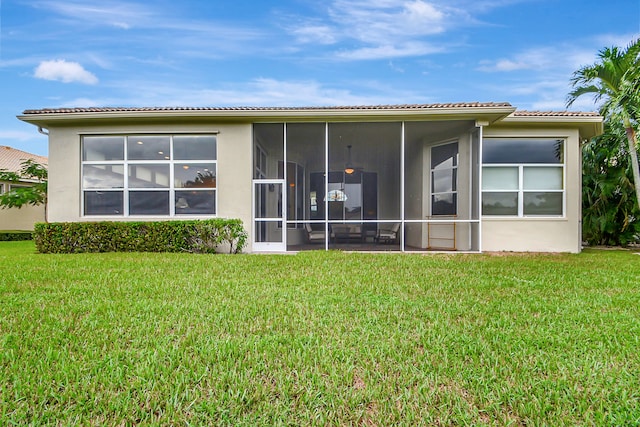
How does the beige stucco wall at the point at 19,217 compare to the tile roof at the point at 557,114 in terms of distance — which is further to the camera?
the beige stucco wall at the point at 19,217

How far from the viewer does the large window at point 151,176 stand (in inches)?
392

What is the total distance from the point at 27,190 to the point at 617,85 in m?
23.1

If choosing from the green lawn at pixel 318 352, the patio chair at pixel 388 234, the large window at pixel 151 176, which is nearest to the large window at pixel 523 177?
the patio chair at pixel 388 234

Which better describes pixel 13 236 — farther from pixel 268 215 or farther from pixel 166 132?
pixel 268 215

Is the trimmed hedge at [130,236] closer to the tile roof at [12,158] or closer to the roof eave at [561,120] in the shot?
the roof eave at [561,120]

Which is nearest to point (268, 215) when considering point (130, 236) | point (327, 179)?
point (327, 179)

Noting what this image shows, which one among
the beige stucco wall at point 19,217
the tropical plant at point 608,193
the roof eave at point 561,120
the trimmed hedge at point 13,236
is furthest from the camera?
the beige stucco wall at point 19,217

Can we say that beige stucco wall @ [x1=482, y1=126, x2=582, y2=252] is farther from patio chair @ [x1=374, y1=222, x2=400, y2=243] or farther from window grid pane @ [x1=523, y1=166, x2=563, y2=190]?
patio chair @ [x1=374, y1=222, x2=400, y2=243]

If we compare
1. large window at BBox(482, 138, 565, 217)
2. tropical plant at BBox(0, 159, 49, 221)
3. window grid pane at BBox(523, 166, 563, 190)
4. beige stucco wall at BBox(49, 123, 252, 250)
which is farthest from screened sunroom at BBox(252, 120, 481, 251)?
tropical plant at BBox(0, 159, 49, 221)

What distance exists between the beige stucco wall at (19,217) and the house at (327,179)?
37.1 ft

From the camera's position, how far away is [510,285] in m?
5.17

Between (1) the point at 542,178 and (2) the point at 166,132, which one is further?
(1) the point at 542,178

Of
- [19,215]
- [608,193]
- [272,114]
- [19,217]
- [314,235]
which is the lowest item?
[314,235]

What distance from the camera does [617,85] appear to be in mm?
9547
